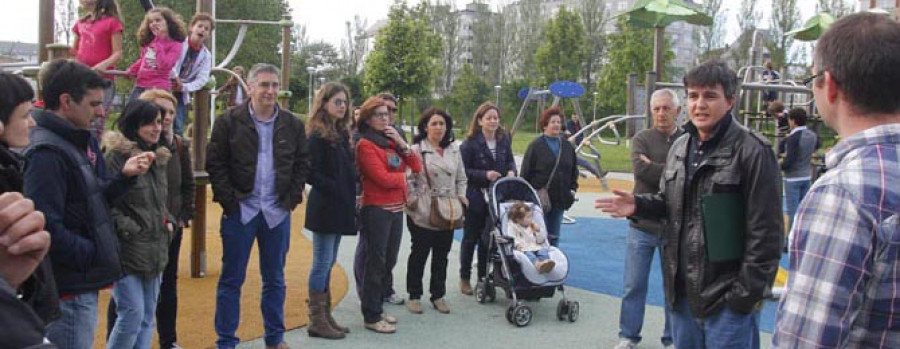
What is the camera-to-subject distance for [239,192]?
16.5 feet

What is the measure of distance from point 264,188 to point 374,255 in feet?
3.89

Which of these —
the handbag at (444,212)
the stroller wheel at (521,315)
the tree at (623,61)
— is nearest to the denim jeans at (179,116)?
the handbag at (444,212)

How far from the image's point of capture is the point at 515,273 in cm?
649

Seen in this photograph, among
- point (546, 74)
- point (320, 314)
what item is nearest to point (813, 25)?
point (320, 314)

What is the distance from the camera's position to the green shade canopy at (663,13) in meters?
14.1

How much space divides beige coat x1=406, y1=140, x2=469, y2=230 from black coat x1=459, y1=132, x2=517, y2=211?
0.28 metres

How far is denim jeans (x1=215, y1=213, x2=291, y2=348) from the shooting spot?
508 centimetres

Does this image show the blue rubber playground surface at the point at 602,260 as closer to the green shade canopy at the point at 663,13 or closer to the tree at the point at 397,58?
the green shade canopy at the point at 663,13

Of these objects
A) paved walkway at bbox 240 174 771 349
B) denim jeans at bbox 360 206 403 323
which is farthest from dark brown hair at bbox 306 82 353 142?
paved walkway at bbox 240 174 771 349

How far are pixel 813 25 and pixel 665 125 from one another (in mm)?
15000

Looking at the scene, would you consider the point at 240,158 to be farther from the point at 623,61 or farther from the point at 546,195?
the point at 623,61

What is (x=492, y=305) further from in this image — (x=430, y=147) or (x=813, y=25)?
(x=813, y=25)

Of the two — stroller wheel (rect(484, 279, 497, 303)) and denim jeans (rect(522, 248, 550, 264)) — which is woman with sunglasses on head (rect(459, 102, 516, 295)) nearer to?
stroller wheel (rect(484, 279, 497, 303))

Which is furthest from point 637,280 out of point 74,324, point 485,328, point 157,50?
point 157,50
